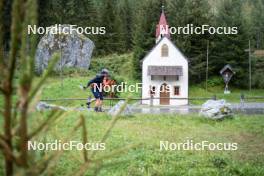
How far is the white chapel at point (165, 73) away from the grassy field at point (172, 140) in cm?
1728

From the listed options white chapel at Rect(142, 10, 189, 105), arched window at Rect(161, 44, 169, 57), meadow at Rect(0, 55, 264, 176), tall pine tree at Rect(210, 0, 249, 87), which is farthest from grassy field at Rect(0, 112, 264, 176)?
tall pine tree at Rect(210, 0, 249, 87)

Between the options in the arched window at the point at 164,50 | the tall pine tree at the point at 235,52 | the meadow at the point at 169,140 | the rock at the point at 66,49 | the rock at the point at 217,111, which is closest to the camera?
the meadow at the point at 169,140

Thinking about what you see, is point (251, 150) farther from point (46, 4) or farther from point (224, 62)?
point (46, 4)

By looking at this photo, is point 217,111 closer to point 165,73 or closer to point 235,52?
point 165,73

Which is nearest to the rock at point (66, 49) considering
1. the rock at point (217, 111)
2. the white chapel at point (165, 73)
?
the white chapel at point (165, 73)

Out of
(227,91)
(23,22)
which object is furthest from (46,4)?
(23,22)

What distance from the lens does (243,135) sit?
15.2m

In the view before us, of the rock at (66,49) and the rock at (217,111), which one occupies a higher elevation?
the rock at (66,49)

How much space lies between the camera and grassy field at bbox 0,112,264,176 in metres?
10.0

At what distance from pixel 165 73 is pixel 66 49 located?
41.6 feet

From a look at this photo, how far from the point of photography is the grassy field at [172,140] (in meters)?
10.0

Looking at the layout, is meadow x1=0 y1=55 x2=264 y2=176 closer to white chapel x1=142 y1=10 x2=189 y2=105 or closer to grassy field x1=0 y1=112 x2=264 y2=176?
grassy field x1=0 y1=112 x2=264 y2=176

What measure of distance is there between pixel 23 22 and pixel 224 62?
149ft

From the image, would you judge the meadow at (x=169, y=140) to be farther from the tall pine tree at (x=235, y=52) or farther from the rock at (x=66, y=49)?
the tall pine tree at (x=235, y=52)
